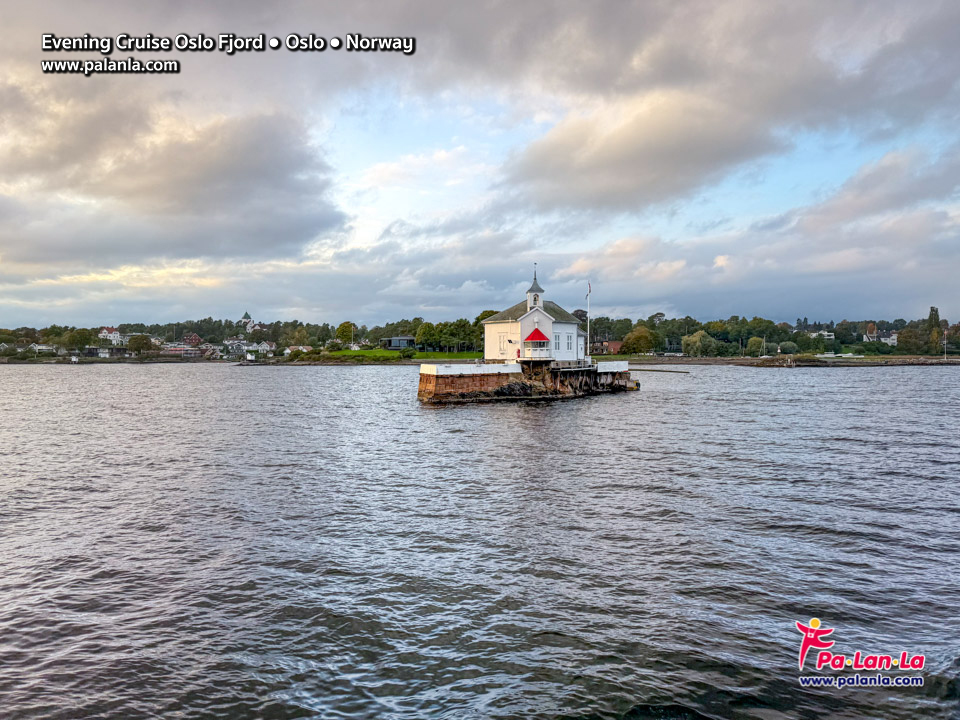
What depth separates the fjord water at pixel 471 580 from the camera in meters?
7.56

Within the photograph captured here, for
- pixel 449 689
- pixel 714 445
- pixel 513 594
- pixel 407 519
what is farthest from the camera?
pixel 714 445

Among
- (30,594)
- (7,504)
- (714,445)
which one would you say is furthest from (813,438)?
(7,504)

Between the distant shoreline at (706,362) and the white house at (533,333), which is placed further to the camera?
the distant shoreline at (706,362)

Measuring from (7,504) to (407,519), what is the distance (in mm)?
12427

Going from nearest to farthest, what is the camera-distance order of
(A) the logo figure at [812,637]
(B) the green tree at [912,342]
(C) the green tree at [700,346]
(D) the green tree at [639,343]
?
(A) the logo figure at [812,637] → (D) the green tree at [639,343] → (C) the green tree at [700,346] → (B) the green tree at [912,342]

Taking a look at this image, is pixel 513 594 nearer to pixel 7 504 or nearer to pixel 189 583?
pixel 189 583

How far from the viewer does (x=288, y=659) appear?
8.36 meters

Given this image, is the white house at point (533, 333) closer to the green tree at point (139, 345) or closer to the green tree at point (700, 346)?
the green tree at point (700, 346)

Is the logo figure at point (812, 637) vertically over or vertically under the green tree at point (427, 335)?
under

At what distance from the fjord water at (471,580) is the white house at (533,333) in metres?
28.8

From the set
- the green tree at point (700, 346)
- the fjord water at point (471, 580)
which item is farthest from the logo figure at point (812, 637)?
the green tree at point (700, 346)

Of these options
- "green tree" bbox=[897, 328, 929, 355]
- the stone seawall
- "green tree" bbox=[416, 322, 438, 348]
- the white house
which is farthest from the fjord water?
"green tree" bbox=[897, 328, 929, 355]

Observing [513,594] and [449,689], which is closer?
[449,689]

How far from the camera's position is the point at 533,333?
54.0 metres
